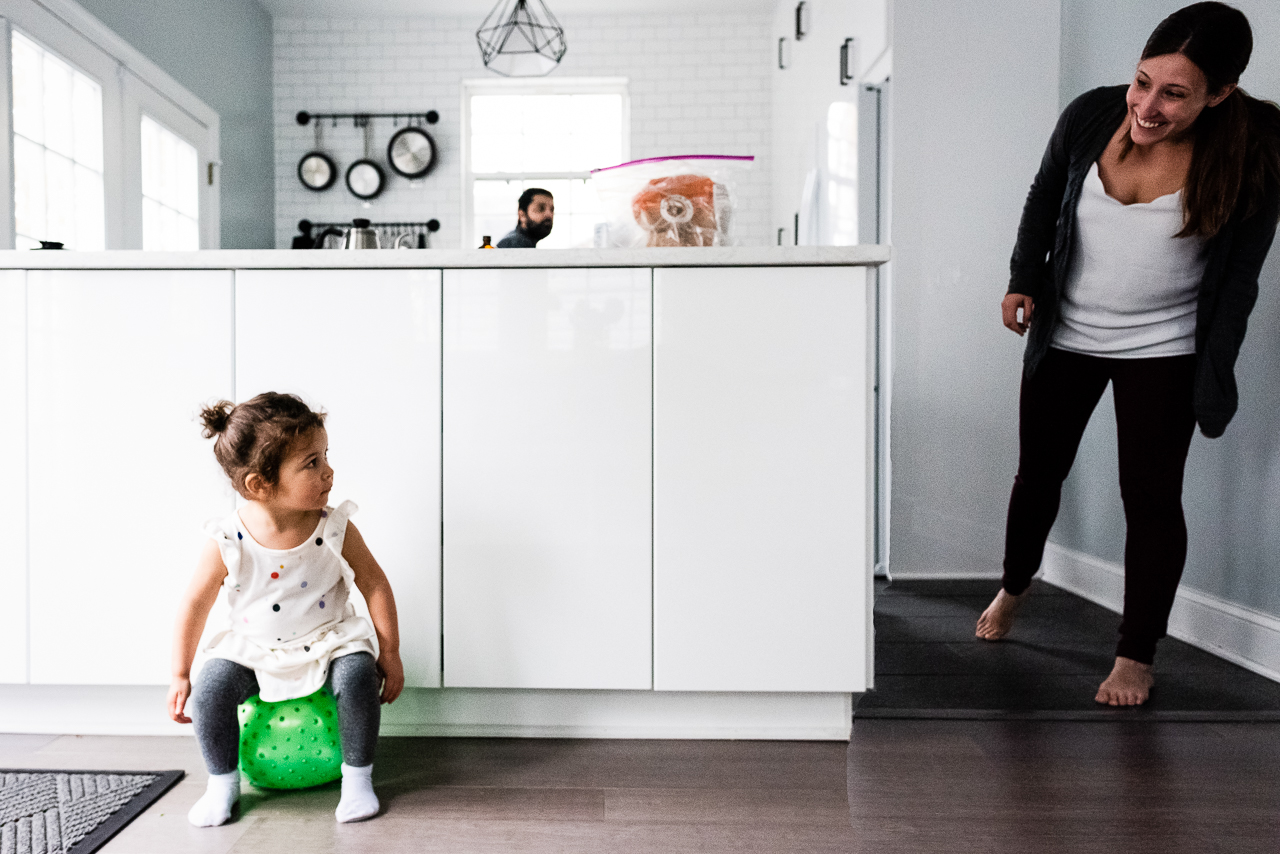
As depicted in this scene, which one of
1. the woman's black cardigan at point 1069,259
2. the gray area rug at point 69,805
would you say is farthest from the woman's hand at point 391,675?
the woman's black cardigan at point 1069,259

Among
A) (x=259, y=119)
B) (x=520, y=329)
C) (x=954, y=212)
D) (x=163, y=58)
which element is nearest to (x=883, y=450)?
(x=954, y=212)

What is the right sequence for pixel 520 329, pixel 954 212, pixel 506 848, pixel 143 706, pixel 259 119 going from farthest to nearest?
pixel 259 119
pixel 954 212
pixel 143 706
pixel 520 329
pixel 506 848

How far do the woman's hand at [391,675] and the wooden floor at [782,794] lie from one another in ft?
0.45

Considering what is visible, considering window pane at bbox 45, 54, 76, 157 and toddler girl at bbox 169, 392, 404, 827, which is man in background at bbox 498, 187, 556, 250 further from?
toddler girl at bbox 169, 392, 404, 827

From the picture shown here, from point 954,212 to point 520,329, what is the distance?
6.66 ft

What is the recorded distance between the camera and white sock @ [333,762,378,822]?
4.20 feet

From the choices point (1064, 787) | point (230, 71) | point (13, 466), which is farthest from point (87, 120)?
point (1064, 787)

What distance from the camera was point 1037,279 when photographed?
1946 mm

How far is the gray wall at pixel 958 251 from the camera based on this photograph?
297 cm

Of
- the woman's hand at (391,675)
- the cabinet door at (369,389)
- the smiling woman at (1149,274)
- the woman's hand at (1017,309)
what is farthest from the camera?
the woman's hand at (1017,309)

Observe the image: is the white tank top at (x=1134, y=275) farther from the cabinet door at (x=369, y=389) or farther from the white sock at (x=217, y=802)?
the white sock at (x=217, y=802)

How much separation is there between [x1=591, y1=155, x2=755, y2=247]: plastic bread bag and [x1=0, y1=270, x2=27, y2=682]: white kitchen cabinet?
41.0 inches

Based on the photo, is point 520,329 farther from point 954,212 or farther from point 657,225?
point 954,212

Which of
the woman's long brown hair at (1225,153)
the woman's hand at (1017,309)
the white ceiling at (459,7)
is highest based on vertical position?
the white ceiling at (459,7)
